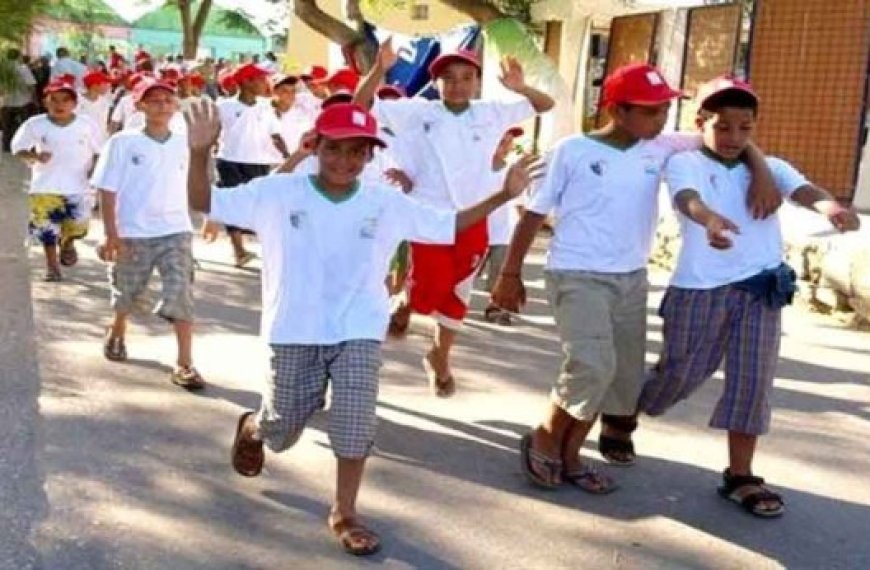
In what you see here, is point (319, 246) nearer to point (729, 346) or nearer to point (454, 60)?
point (729, 346)

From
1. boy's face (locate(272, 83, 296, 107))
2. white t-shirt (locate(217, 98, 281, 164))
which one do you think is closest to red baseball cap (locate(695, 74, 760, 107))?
white t-shirt (locate(217, 98, 281, 164))

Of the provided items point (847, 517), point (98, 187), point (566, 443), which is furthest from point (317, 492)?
point (98, 187)

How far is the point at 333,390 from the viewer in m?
4.10

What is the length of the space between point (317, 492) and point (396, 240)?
3.47 feet

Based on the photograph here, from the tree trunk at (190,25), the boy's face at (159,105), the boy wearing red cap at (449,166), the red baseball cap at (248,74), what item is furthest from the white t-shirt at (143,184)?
the tree trunk at (190,25)

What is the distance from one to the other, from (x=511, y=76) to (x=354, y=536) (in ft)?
7.28

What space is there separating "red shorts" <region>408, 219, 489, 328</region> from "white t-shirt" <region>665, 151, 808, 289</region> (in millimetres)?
1531

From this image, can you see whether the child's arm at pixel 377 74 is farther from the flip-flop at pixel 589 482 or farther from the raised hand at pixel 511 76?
the flip-flop at pixel 589 482

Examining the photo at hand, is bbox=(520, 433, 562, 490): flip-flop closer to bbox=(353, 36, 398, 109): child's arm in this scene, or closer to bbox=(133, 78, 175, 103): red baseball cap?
bbox=(353, 36, 398, 109): child's arm

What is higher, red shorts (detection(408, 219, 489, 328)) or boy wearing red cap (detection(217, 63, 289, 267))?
boy wearing red cap (detection(217, 63, 289, 267))

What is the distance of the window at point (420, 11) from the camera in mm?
21453

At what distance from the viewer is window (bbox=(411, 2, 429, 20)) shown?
21453 millimetres

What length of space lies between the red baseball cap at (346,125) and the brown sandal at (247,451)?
1.16 metres

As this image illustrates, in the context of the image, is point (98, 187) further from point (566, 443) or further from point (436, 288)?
point (566, 443)
